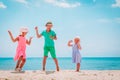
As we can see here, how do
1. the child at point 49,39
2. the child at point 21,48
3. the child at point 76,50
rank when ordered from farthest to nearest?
1. the child at point 76,50
2. the child at point 49,39
3. the child at point 21,48

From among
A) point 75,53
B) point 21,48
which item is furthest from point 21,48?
point 75,53

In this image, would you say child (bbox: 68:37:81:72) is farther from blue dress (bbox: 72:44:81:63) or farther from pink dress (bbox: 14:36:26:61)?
pink dress (bbox: 14:36:26:61)

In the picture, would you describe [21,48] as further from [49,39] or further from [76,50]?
[76,50]

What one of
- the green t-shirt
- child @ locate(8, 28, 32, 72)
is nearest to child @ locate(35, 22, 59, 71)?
the green t-shirt

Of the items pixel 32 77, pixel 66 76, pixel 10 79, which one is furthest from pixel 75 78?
pixel 10 79

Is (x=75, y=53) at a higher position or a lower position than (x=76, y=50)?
lower

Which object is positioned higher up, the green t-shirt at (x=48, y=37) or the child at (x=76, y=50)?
the green t-shirt at (x=48, y=37)

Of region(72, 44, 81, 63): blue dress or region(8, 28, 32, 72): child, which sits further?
region(72, 44, 81, 63): blue dress

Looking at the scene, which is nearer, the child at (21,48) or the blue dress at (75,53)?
the child at (21,48)

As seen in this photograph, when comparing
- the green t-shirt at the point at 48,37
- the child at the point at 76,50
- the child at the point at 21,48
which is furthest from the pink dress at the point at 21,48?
the child at the point at 76,50

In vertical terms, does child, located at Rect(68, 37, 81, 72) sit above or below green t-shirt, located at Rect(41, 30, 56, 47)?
below

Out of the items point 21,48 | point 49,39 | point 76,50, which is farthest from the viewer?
point 76,50

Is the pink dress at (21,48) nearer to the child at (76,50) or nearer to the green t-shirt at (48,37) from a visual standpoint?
the green t-shirt at (48,37)

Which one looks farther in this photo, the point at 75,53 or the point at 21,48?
the point at 75,53
